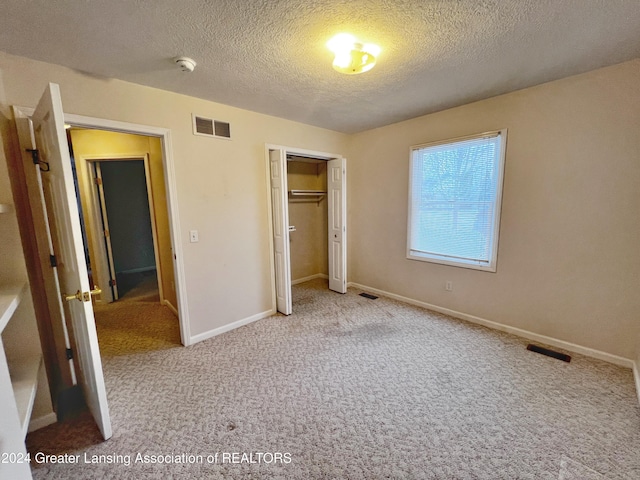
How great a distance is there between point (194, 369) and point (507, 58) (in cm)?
352

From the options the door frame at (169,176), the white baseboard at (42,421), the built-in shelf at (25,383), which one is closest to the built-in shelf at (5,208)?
the door frame at (169,176)

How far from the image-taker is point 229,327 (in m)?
2.97

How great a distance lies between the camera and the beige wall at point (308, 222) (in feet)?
15.0

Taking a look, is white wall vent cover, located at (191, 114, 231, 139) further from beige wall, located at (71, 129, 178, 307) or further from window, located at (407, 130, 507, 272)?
window, located at (407, 130, 507, 272)

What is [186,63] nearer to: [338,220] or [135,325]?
[338,220]

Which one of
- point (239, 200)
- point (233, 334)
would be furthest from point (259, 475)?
point (239, 200)

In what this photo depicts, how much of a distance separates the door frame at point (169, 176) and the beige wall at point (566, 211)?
2865 mm

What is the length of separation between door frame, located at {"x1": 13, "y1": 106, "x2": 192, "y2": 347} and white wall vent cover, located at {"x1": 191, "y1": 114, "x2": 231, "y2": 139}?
0.27 m

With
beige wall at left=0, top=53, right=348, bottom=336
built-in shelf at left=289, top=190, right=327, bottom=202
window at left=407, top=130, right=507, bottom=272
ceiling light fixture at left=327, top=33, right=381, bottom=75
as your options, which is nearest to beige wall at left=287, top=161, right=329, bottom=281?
built-in shelf at left=289, top=190, right=327, bottom=202

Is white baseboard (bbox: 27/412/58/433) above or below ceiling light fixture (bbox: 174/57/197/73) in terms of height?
below

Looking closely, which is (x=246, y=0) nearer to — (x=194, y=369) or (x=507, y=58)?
(x=507, y=58)

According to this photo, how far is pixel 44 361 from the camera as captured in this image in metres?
1.80

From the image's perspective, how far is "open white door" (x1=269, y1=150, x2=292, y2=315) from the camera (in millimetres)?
3070

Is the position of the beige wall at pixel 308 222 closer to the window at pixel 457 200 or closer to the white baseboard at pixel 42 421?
the window at pixel 457 200
